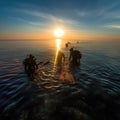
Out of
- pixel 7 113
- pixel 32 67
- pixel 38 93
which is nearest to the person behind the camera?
pixel 7 113

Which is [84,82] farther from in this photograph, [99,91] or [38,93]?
[38,93]

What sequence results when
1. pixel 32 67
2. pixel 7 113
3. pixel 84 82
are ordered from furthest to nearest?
pixel 32 67
pixel 84 82
pixel 7 113

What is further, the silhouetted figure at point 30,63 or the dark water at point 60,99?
the silhouetted figure at point 30,63

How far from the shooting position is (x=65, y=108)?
1006 centimetres

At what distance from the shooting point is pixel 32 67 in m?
20.1

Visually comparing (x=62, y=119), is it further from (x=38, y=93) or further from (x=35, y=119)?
(x=38, y=93)

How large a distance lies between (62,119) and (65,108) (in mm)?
1353

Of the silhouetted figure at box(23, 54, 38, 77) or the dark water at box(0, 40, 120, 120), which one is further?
the silhouetted figure at box(23, 54, 38, 77)

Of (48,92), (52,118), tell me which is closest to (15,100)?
(48,92)

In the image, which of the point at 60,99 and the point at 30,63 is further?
the point at 30,63

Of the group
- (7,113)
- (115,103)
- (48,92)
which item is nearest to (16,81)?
(48,92)

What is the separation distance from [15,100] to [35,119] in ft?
11.8

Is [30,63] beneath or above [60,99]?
above

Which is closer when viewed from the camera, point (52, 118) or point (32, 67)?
point (52, 118)
